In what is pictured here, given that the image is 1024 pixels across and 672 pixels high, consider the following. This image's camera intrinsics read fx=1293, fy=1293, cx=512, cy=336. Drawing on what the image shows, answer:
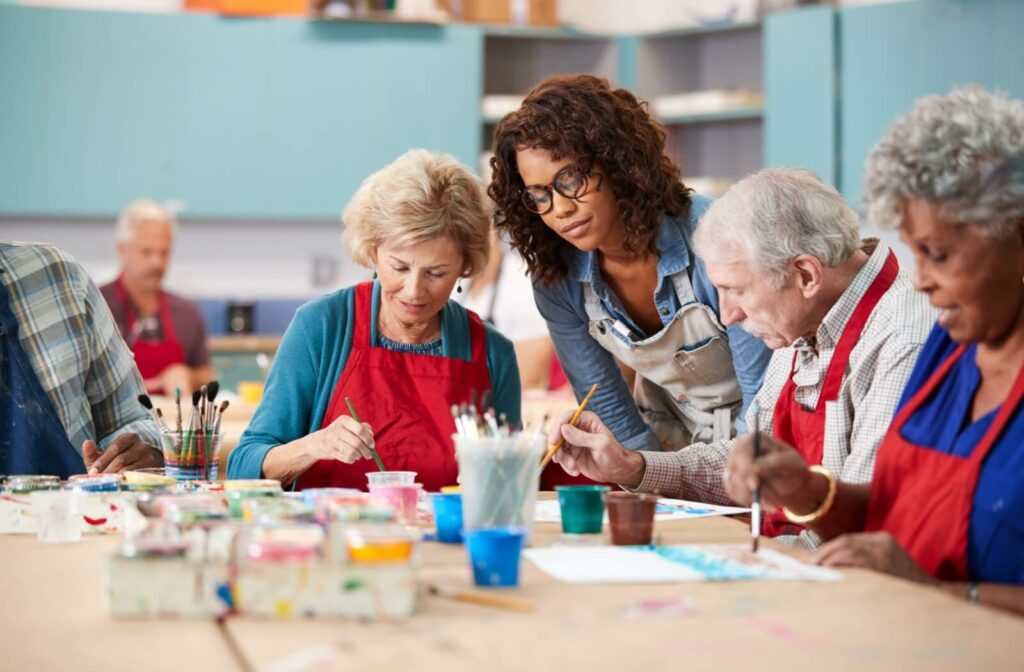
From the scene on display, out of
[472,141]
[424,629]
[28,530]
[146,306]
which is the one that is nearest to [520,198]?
[28,530]

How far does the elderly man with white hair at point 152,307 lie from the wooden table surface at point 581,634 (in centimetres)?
443

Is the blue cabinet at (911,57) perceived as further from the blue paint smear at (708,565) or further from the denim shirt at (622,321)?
the blue paint smear at (708,565)

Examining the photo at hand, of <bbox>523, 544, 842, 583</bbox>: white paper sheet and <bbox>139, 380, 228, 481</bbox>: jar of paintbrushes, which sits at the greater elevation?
<bbox>139, 380, 228, 481</bbox>: jar of paintbrushes

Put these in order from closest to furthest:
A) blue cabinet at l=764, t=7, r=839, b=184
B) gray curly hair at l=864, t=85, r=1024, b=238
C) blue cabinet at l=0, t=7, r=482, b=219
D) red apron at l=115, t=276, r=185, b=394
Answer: gray curly hair at l=864, t=85, r=1024, b=238
red apron at l=115, t=276, r=185, b=394
blue cabinet at l=764, t=7, r=839, b=184
blue cabinet at l=0, t=7, r=482, b=219

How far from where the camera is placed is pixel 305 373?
8.64 ft

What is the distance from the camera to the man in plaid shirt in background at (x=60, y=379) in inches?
100

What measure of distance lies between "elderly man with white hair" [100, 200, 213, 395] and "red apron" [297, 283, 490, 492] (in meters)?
3.29

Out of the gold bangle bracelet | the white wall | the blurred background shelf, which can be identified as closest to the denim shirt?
the gold bangle bracelet

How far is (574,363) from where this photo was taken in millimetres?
3074

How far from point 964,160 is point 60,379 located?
5.88 feet

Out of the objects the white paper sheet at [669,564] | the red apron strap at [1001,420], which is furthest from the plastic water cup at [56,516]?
the red apron strap at [1001,420]

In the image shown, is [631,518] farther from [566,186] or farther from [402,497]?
[566,186]

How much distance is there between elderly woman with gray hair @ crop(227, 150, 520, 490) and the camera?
2.60 m

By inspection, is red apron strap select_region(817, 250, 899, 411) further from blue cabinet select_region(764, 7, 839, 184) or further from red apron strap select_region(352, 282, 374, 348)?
blue cabinet select_region(764, 7, 839, 184)
